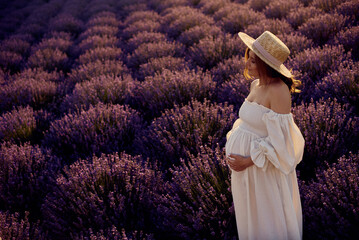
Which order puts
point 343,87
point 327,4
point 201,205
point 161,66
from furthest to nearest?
point 327,4 < point 161,66 < point 343,87 < point 201,205

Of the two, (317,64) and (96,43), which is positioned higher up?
(96,43)

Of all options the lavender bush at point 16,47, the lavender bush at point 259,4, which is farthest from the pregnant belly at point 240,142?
the lavender bush at point 16,47

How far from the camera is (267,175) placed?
132cm

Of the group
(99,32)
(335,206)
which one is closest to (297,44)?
(335,206)

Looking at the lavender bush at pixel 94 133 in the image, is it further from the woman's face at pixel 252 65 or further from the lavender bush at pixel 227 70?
the woman's face at pixel 252 65

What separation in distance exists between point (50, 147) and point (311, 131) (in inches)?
111

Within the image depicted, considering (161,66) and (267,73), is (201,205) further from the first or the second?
(161,66)

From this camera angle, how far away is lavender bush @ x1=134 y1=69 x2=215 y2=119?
317 centimetres

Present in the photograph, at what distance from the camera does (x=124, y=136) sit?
2.85 meters

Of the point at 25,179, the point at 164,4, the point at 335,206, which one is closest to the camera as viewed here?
the point at 335,206

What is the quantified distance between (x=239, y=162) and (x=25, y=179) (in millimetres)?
2070

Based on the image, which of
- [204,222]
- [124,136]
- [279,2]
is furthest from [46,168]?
[279,2]

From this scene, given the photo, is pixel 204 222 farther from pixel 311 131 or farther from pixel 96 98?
pixel 96 98

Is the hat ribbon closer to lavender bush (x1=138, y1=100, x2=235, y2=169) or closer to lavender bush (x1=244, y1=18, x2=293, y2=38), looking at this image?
lavender bush (x1=138, y1=100, x2=235, y2=169)
